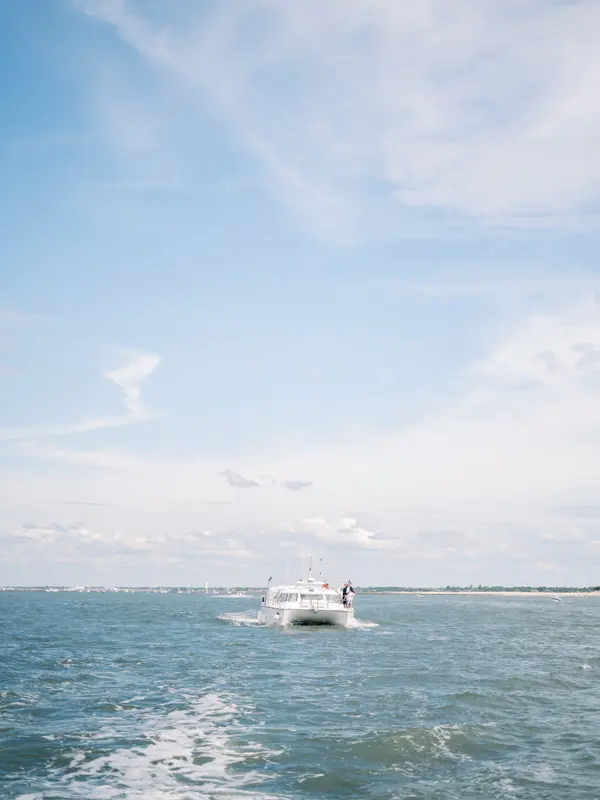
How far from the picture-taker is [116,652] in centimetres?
4831

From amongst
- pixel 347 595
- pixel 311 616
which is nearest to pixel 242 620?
pixel 347 595

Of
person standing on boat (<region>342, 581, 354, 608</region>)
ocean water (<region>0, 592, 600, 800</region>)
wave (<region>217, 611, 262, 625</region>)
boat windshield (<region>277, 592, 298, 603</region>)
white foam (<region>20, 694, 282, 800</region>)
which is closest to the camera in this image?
white foam (<region>20, 694, 282, 800</region>)

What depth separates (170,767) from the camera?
2025 cm

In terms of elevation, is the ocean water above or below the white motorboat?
below

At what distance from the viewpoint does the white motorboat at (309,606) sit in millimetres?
63656

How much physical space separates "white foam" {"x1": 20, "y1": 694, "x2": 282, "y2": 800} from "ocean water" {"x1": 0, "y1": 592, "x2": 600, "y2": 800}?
0.20 ft

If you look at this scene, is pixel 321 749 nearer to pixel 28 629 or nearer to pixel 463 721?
pixel 463 721

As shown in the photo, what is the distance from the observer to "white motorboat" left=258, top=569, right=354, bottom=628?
209 ft

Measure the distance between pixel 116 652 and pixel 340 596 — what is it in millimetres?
25265

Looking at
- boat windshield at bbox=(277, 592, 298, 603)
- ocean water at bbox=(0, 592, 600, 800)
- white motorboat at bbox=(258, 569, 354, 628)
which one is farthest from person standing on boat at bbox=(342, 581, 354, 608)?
ocean water at bbox=(0, 592, 600, 800)

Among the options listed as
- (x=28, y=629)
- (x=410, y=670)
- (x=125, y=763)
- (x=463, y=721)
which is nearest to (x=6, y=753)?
(x=125, y=763)

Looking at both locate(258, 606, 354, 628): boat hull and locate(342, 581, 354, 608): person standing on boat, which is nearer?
locate(258, 606, 354, 628): boat hull

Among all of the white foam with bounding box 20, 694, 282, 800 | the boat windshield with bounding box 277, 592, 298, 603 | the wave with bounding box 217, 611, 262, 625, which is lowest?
the white foam with bounding box 20, 694, 282, 800

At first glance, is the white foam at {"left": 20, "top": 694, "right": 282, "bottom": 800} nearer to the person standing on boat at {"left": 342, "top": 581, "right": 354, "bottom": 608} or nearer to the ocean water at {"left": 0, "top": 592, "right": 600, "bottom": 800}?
the ocean water at {"left": 0, "top": 592, "right": 600, "bottom": 800}
